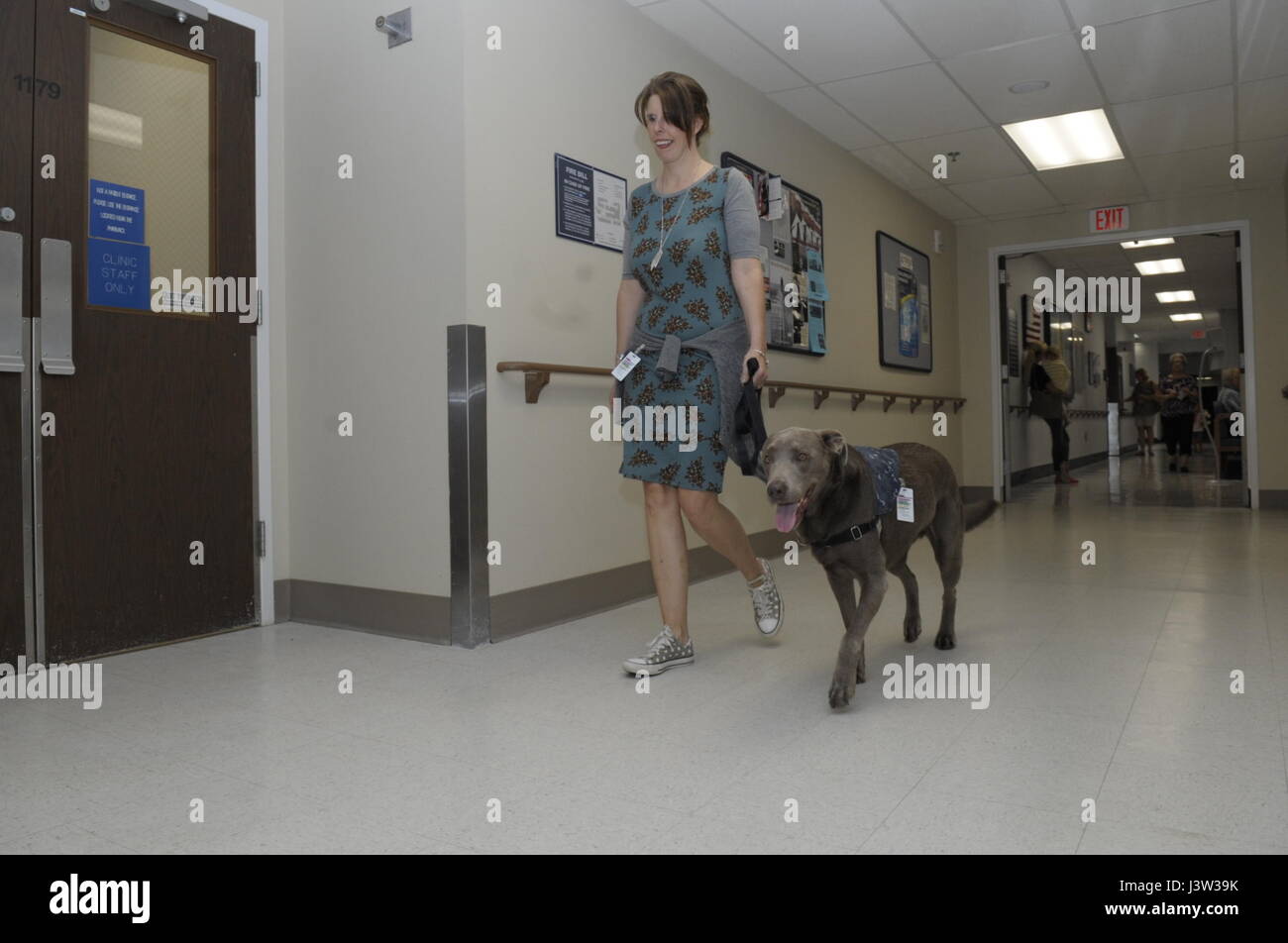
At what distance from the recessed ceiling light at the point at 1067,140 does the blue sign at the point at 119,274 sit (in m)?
4.68

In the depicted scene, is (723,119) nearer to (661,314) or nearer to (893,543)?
(661,314)

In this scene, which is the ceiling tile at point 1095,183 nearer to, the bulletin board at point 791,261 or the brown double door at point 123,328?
the bulletin board at point 791,261

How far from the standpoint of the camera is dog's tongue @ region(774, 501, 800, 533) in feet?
6.56

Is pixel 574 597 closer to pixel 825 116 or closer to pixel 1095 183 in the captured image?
pixel 825 116

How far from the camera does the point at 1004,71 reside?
180 inches

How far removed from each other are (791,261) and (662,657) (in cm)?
304

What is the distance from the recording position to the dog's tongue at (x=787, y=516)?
200cm

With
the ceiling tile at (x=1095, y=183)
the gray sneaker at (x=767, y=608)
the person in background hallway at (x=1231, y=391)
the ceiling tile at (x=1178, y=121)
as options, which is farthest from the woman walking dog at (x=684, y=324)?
the person in background hallway at (x=1231, y=391)

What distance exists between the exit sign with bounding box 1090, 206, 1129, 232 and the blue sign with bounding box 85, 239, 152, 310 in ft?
22.7

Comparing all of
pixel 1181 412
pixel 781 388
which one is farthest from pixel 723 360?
pixel 1181 412

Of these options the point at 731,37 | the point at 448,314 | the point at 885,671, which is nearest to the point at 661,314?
A: the point at 448,314

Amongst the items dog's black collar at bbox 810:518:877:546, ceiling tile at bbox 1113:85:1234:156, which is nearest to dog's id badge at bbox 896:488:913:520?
dog's black collar at bbox 810:518:877:546

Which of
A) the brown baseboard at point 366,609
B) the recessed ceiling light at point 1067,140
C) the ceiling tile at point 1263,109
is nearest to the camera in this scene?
the brown baseboard at point 366,609

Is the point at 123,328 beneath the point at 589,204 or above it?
beneath
